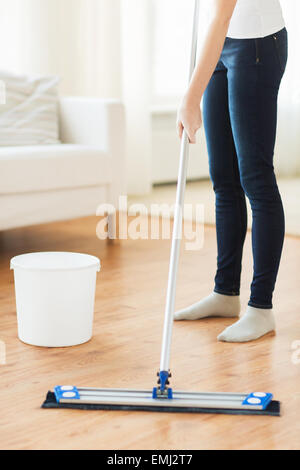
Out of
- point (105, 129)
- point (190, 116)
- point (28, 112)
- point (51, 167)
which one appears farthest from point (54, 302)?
point (28, 112)

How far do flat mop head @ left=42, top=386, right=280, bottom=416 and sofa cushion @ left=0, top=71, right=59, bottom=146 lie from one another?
189 cm

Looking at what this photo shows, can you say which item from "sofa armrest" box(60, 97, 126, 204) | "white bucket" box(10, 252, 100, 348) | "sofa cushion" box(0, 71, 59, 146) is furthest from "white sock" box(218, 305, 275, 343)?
"sofa cushion" box(0, 71, 59, 146)

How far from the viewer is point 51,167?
119 inches

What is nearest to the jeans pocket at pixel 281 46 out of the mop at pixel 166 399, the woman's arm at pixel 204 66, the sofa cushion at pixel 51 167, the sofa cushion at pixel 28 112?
the woman's arm at pixel 204 66

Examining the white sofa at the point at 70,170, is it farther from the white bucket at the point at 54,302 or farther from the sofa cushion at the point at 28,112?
the white bucket at the point at 54,302

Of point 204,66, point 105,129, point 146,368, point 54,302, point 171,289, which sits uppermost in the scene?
point 204,66

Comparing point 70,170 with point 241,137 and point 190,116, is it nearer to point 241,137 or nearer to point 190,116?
point 241,137

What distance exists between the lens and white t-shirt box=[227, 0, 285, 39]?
1829mm

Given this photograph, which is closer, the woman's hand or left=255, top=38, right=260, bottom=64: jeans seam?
the woman's hand

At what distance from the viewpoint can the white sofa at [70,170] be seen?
2.92 meters

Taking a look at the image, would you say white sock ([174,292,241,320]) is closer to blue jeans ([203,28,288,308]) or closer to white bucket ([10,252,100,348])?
blue jeans ([203,28,288,308])

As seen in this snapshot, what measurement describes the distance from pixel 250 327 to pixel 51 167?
131cm

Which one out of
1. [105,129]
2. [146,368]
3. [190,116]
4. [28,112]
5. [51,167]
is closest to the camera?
[190,116]
